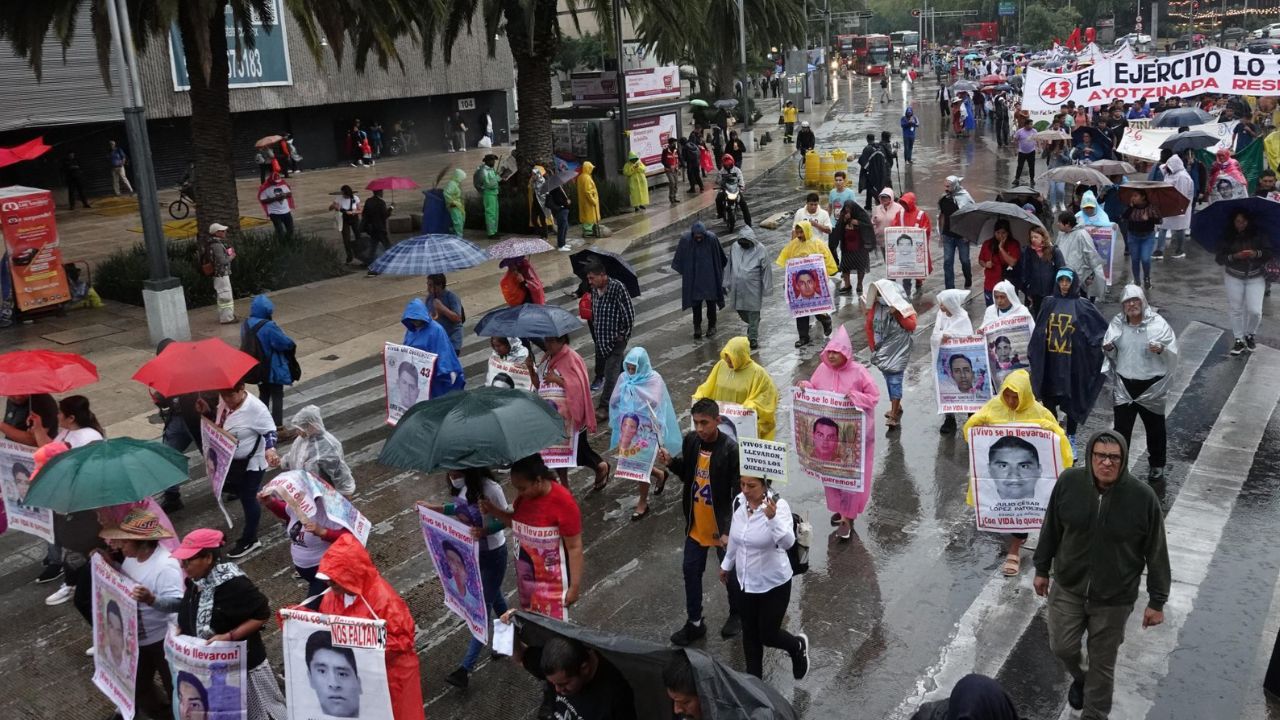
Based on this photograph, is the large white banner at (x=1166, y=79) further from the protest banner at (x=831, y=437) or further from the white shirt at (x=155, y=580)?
the white shirt at (x=155, y=580)

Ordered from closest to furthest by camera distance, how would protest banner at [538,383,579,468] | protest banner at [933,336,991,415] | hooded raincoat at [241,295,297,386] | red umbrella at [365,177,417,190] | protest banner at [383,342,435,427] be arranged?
1. protest banner at [538,383,579,468]
2. protest banner at [933,336,991,415]
3. protest banner at [383,342,435,427]
4. hooded raincoat at [241,295,297,386]
5. red umbrella at [365,177,417,190]

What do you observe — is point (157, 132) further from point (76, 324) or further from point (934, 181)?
point (934, 181)

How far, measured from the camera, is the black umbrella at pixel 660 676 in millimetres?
4625

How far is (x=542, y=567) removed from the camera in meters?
6.77

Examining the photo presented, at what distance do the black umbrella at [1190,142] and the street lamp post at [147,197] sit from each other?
16549 mm

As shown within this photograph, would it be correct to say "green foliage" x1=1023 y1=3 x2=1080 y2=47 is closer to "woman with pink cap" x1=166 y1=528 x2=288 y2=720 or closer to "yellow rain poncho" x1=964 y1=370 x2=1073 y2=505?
"yellow rain poncho" x1=964 y1=370 x2=1073 y2=505

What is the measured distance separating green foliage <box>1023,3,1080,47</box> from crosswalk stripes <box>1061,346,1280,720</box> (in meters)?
98.2

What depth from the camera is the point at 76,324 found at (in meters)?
18.1

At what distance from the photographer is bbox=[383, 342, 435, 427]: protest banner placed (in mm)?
10703

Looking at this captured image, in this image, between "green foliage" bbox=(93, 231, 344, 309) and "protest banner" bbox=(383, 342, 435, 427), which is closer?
"protest banner" bbox=(383, 342, 435, 427)

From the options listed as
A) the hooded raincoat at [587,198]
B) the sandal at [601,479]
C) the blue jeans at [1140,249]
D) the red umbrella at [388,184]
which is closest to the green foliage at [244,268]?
the red umbrella at [388,184]

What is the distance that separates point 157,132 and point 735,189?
21.2m

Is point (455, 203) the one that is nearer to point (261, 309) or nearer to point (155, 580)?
point (261, 309)

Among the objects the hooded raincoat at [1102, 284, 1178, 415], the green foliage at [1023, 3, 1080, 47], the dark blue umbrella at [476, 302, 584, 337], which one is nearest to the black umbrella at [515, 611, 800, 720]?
the dark blue umbrella at [476, 302, 584, 337]
